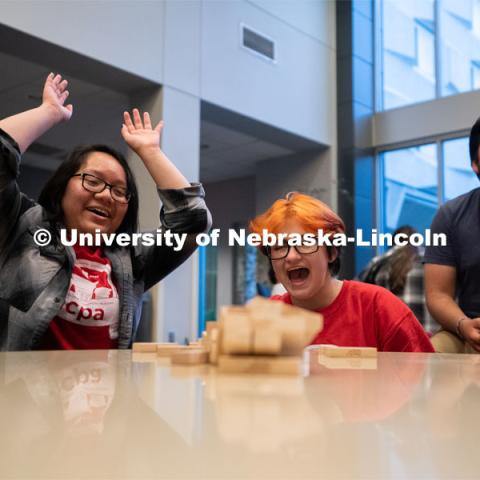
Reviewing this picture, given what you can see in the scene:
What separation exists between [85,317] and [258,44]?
5.49m

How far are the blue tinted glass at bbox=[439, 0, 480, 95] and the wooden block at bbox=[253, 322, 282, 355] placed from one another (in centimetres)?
670

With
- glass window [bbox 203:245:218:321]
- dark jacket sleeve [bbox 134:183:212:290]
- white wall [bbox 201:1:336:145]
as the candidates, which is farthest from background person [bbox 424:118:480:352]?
glass window [bbox 203:245:218:321]

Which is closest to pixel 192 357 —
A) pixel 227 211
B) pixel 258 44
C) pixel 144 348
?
pixel 144 348

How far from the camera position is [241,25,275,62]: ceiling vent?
243 inches

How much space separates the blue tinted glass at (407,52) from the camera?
6977 mm

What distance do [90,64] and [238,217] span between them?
5.23 metres

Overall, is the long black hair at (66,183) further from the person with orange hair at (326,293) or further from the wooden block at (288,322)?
the wooden block at (288,322)

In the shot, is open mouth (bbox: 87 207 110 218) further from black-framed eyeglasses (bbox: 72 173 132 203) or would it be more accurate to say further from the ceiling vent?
the ceiling vent

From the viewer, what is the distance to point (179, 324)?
519 cm

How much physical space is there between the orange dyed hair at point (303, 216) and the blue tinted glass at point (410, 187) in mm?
5679

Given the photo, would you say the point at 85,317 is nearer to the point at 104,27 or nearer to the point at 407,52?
the point at 104,27

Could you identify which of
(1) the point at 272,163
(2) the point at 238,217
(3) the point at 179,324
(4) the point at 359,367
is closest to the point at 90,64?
(3) the point at 179,324

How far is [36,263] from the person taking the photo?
1325mm

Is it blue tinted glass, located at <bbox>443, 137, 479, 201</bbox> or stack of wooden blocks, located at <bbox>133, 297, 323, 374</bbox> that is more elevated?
blue tinted glass, located at <bbox>443, 137, 479, 201</bbox>
